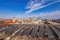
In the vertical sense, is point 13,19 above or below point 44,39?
above

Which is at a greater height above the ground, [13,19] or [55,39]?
[13,19]

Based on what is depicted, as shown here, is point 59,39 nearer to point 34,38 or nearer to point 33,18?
point 34,38

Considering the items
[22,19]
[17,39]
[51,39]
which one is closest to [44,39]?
[51,39]

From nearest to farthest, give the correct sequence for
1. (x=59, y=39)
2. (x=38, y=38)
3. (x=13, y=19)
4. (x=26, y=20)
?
(x=59, y=39) → (x=38, y=38) → (x=13, y=19) → (x=26, y=20)

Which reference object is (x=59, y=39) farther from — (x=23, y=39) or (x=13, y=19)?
(x=13, y=19)

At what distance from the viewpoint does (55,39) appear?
5.50 metres

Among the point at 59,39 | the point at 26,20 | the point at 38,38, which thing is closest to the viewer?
the point at 59,39

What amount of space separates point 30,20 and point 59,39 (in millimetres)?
14953

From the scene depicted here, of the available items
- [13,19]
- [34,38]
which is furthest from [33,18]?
[34,38]

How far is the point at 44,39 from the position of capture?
5672 mm

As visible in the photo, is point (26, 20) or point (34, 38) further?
point (26, 20)

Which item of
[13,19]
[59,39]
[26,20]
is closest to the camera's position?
[59,39]

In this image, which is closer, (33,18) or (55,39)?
(55,39)

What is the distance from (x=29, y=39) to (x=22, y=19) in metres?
15.2
